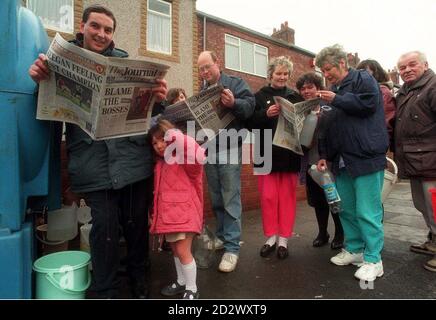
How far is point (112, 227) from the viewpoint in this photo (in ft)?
6.22

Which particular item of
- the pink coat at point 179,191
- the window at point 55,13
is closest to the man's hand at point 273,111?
the pink coat at point 179,191

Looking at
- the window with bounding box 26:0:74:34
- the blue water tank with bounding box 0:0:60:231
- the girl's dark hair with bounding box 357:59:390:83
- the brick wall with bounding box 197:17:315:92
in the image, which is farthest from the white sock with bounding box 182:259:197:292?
the brick wall with bounding box 197:17:315:92

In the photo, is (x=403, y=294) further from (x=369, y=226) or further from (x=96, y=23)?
(x=96, y=23)

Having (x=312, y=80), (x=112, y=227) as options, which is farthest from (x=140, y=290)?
(x=312, y=80)

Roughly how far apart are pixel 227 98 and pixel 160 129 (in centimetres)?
58

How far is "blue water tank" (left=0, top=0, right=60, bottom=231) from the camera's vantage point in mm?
1493

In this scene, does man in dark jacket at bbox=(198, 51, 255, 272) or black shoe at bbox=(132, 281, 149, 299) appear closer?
black shoe at bbox=(132, 281, 149, 299)

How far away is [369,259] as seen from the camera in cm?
235

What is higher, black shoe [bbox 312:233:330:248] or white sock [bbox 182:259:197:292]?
white sock [bbox 182:259:197:292]

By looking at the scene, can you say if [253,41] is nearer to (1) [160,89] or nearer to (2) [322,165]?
(2) [322,165]

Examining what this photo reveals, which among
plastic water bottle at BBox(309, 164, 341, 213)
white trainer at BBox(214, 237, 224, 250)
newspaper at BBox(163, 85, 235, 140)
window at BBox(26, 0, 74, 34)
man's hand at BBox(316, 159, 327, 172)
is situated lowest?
white trainer at BBox(214, 237, 224, 250)

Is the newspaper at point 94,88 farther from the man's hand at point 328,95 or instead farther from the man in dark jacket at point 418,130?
the man in dark jacket at point 418,130

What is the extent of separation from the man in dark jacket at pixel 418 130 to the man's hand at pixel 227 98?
162 centimetres

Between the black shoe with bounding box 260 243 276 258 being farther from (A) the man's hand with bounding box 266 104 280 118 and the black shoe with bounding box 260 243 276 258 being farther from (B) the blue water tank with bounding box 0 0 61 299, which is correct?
(B) the blue water tank with bounding box 0 0 61 299
